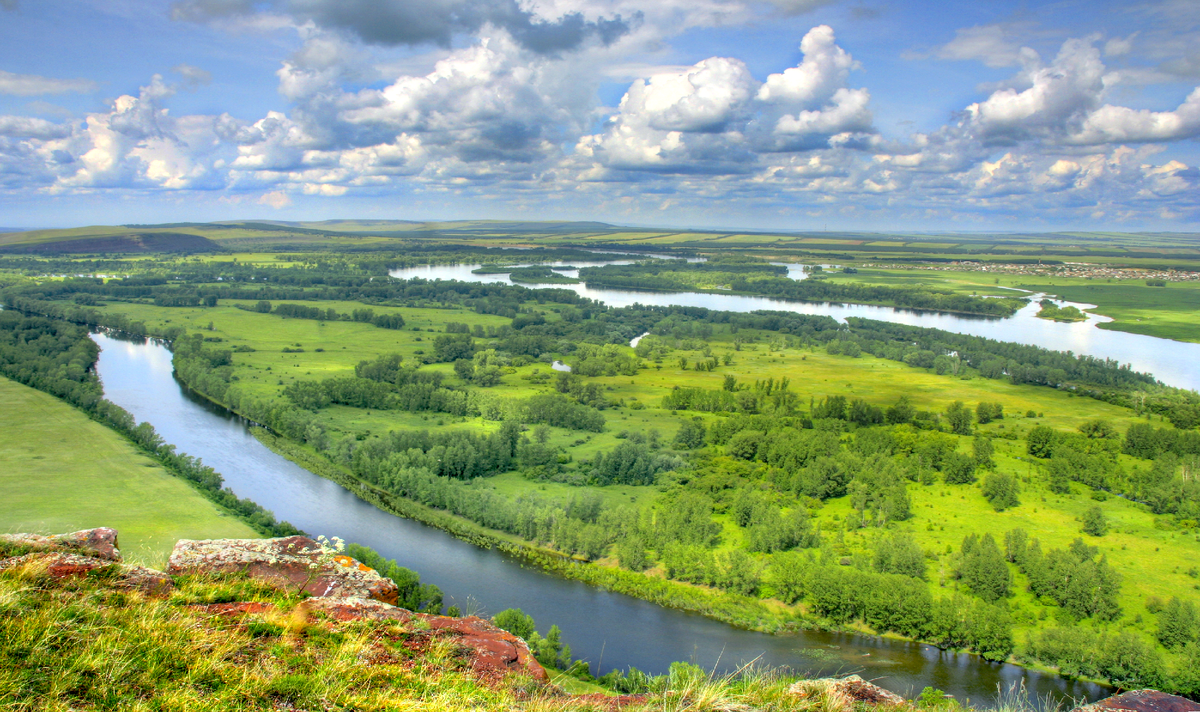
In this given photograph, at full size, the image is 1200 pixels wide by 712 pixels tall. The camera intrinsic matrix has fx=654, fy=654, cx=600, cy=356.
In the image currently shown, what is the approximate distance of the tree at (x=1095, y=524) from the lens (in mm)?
37531

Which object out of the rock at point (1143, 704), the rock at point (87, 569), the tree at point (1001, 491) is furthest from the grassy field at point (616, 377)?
the rock at point (1143, 704)

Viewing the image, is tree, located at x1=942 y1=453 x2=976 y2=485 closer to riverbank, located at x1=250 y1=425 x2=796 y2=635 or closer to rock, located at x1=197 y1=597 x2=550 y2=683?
riverbank, located at x1=250 y1=425 x2=796 y2=635

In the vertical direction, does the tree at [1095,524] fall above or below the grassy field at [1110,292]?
below

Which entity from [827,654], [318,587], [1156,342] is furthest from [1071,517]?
[1156,342]

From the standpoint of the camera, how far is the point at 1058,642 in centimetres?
2822

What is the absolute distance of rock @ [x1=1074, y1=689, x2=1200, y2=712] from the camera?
8133mm

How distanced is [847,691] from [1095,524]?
127 ft

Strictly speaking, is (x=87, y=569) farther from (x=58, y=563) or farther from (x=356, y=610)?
(x=356, y=610)

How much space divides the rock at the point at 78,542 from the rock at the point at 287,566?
87 cm

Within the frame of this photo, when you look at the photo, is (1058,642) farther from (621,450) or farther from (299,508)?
(299,508)

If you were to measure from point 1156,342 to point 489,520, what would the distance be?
357 feet

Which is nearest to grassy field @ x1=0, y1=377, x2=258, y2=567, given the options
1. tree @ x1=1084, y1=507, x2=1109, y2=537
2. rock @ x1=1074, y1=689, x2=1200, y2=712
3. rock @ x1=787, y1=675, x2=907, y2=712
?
rock @ x1=787, y1=675, x2=907, y2=712

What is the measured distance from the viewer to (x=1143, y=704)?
27.2 ft

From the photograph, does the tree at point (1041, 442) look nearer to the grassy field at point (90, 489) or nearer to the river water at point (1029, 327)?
the river water at point (1029, 327)
